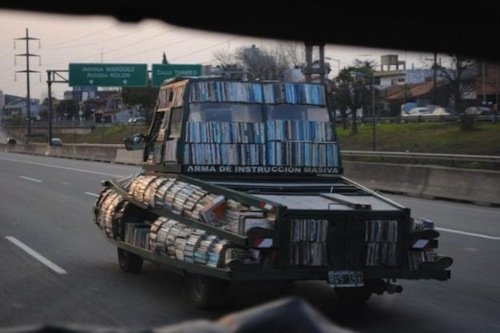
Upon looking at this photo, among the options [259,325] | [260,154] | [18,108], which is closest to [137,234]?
[260,154]

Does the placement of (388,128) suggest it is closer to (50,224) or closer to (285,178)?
(50,224)

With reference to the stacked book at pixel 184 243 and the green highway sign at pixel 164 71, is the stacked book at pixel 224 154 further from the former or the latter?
the green highway sign at pixel 164 71

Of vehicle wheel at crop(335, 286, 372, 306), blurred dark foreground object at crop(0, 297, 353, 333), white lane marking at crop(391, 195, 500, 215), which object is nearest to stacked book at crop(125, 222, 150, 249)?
vehicle wheel at crop(335, 286, 372, 306)

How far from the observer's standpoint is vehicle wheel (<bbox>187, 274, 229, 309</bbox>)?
7.67m

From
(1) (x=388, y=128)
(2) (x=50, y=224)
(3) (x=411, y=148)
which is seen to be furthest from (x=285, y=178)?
(1) (x=388, y=128)

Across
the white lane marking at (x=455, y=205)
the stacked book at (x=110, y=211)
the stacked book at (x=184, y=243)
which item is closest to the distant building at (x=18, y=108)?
the white lane marking at (x=455, y=205)

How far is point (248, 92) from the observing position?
9141 mm

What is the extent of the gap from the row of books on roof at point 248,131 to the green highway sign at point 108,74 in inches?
1604

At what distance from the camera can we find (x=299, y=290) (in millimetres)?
9094

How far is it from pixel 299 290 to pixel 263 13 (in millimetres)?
3351

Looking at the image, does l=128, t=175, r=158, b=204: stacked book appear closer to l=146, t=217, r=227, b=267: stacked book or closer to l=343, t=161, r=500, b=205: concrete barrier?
l=146, t=217, r=227, b=267: stacked book

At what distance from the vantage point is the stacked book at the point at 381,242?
24.3 feet

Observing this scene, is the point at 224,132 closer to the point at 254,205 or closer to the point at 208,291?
the point at 254,205

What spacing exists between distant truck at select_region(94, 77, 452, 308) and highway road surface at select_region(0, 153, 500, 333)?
0.37 m
